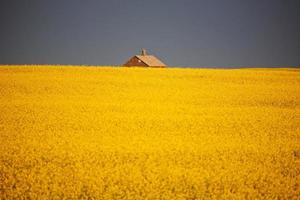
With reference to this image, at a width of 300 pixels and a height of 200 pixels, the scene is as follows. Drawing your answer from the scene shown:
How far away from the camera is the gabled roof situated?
183ft

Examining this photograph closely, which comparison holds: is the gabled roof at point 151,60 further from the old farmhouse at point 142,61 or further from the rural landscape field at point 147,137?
the rural landscape field at point 147,137

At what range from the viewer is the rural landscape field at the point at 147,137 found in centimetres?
1127

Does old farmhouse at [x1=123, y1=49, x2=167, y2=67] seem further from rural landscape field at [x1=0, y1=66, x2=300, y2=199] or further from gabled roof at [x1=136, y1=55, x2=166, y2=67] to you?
rural landscape field at [x1=0, y1=66, x2=300, y2=199]

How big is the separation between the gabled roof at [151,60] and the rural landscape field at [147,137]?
2503cm

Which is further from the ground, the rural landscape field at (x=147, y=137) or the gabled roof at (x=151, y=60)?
the gabled roof at (x=151, y=60)

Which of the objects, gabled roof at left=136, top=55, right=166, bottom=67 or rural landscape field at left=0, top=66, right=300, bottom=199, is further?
gabled roof at left=136, top=55, right=166, bottom=67

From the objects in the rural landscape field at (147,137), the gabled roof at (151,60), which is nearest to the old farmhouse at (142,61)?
the gabled roof at (151,60)

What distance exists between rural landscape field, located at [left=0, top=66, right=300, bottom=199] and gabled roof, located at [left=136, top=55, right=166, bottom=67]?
25.0 meters

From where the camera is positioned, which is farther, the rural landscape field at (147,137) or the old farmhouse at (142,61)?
the old farmhouse at (142,61)

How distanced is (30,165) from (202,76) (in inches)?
825

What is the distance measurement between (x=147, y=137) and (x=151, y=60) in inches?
1644

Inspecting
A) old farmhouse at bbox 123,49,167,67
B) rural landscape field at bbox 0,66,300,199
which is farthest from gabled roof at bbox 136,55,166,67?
rural landscape field at bbox 0,66,300,199

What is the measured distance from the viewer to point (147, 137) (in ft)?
53.8

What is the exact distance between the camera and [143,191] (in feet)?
35.4
